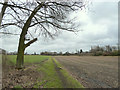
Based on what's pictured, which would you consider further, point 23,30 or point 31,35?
point 31,35

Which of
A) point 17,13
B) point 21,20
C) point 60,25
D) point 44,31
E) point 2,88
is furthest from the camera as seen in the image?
point 44,31

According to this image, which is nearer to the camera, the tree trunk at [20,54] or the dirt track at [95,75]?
the dirt track at [95,75]

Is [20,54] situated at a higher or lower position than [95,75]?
higher

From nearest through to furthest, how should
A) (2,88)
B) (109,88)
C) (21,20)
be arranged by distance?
(2,88), (109,88), (21,20)

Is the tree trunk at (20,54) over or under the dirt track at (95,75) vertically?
over

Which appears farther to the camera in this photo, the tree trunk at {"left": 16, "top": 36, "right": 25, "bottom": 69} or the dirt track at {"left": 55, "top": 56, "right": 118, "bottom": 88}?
the tree trunk at {"left": 16, "top": 36, "right": 25, "bottom": 69}

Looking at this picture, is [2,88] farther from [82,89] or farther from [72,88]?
[82,89]

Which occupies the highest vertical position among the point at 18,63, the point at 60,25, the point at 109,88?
the point at 60,25

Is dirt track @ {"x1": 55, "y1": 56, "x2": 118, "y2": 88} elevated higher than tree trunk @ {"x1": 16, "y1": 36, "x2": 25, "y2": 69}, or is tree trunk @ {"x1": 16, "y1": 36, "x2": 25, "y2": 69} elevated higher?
tree trunk @ {"x1": 16, "y1": 36, "x2": 25, "y2": 69}

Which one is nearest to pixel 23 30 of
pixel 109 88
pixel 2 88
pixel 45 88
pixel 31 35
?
pixel 31 35

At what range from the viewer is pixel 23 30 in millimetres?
9977

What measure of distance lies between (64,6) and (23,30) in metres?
5.28

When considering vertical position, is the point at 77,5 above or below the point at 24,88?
above

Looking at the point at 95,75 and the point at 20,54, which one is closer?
the point at 95,75
